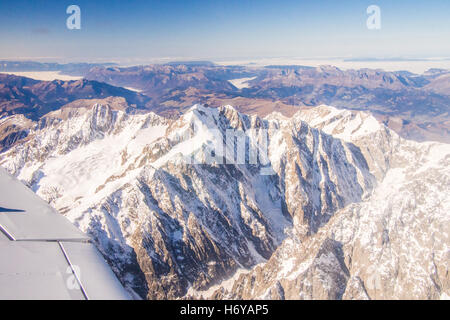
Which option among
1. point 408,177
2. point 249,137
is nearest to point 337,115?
point 408,177

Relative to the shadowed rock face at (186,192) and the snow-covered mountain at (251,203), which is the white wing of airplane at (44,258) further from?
the shadowed rock face at (186,192)

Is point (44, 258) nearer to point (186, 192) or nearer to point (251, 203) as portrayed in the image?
point (186, 192)

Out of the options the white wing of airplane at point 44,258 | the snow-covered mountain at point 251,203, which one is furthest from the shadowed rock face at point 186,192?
the white wing of airplane at point 44,258

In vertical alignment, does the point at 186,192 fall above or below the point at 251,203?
above

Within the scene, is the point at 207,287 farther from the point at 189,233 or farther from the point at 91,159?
the point at 91,159

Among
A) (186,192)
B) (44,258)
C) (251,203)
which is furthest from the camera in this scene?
(251,203)

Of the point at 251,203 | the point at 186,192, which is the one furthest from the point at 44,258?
the point at 251,203
